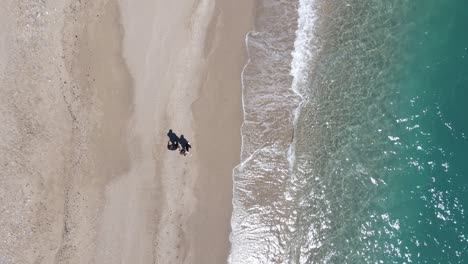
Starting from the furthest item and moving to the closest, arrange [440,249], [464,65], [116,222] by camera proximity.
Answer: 1. [464,65]
2. [440,249]
3. [116,222]

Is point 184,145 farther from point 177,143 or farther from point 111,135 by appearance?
point 111,135

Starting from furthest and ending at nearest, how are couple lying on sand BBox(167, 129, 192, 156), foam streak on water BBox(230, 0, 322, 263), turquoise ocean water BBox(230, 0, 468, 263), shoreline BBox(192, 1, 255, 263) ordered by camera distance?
turquoise ocean water BBox(230, 0, 468, 263) < foam streak on water BBox(230, 0, 322, 263) < shoreline BBox(192, 1, 255, 263) < couple lying on sand BBox(167, 129, 192, 156)

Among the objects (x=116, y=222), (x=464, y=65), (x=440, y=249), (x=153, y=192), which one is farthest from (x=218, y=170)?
(x=464, y=65)

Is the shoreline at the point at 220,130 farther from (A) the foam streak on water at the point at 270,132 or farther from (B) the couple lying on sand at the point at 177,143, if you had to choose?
(B) the couple lying on sand at the point at 177,143

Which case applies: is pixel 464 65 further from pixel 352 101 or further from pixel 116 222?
pixel 116 222

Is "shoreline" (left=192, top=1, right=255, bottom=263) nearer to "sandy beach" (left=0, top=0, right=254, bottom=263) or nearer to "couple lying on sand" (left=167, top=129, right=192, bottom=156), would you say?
"sandy beach" (left=0, top=0, right=254, bottom=263)

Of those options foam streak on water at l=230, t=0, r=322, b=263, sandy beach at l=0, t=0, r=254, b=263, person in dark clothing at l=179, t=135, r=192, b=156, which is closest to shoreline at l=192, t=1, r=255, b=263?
sandy beach at l=0, t=0, r=254, b=263
